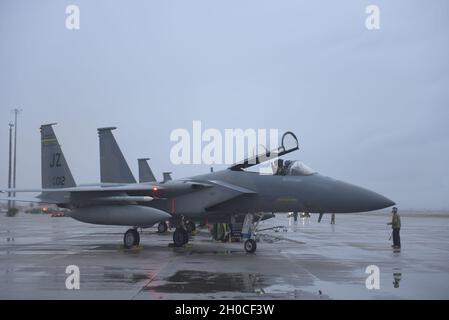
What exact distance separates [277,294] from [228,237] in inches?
487

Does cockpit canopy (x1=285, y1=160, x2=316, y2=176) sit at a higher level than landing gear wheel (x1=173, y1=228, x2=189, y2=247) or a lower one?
higher

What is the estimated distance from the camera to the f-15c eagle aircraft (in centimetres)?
1331

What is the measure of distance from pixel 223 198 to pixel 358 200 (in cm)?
399

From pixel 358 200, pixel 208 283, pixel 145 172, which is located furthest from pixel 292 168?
pixel 145 172

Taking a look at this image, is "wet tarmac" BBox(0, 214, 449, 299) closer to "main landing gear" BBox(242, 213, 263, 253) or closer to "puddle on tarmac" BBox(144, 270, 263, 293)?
"puddle on tarmac" BBox(144, 270, 263, 293)

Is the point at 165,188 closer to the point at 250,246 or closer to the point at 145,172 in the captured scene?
the point at 250,246

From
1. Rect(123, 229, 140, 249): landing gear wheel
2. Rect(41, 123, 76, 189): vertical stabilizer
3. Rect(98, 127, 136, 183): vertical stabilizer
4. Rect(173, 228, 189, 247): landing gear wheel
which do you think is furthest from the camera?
Rect(98, 127, 136, 183): vertical stabilizer

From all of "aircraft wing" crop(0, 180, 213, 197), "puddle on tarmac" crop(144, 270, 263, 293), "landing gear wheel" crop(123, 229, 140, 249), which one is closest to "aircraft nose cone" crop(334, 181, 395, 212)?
"aircraft wing" crop(0, 180, 213, 197)

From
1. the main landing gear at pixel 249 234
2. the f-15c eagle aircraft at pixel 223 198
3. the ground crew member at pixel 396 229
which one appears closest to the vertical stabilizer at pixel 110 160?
the f-15c eagle aircraft at pixel 223 198

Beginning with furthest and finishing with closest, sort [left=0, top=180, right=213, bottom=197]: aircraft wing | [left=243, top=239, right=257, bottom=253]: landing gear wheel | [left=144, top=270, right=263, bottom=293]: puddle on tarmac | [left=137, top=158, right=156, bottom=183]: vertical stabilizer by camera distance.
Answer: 1. [left=137, top=158, right=156, bottom=183]: vertical stabilizer
2. [left=0, top=180, right=213, bottom=197]: aircraft wing
3. [left=243, top=239, right=257, bottom=253]: landing gear wheel
4. [left=144, top=270, right=263, bottom=293]: puddle on tarmac

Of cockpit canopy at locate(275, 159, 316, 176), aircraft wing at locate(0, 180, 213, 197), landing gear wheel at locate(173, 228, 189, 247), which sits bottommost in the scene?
landing gear wheel at locate(173, 228, 189, 247)

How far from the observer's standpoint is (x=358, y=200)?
1297 centimetres

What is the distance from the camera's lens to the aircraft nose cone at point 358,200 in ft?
42.2
